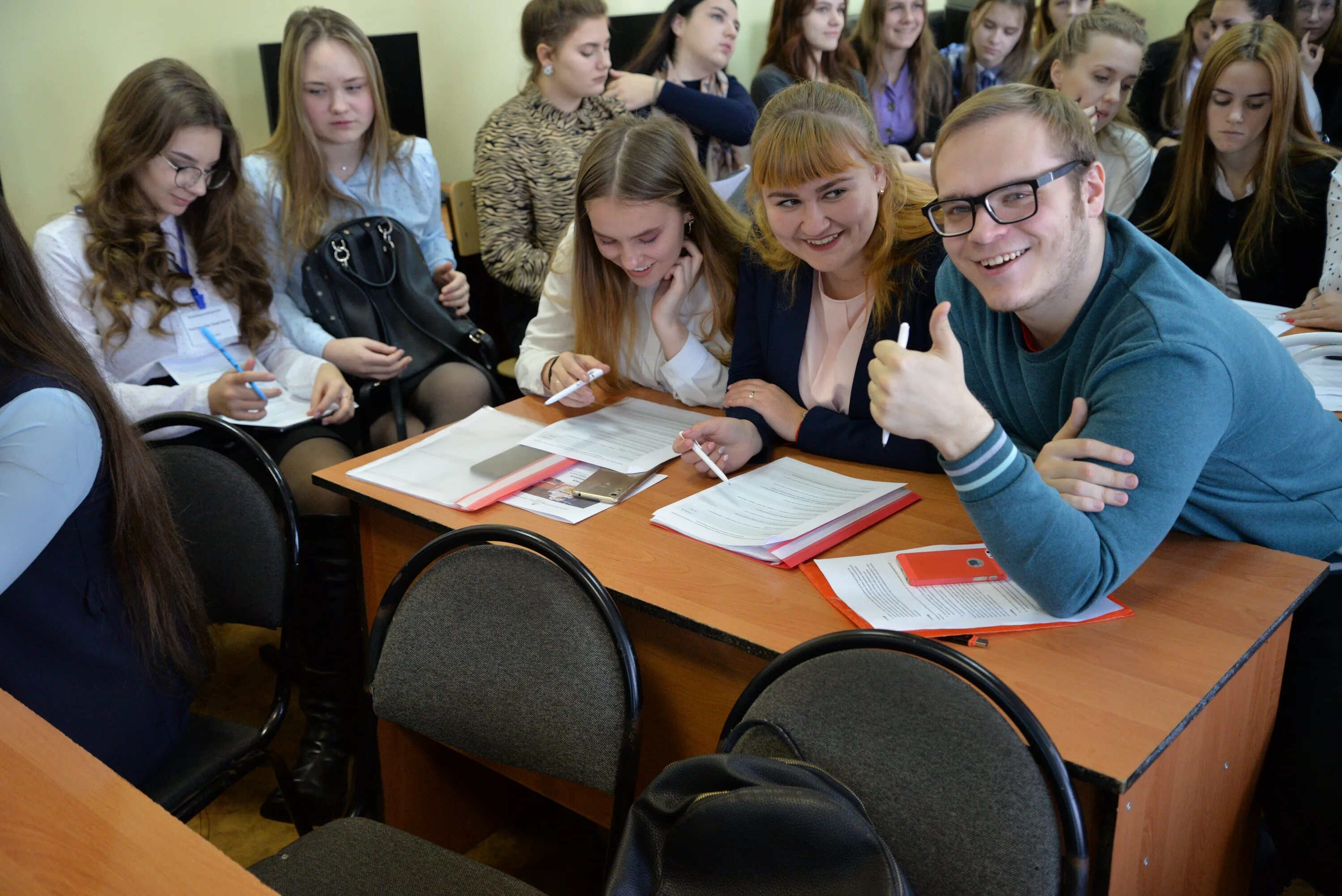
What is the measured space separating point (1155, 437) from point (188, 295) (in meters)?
2.06

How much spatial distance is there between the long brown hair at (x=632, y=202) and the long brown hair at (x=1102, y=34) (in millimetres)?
1572

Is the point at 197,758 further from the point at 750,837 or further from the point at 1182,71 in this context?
the point at 1182,71

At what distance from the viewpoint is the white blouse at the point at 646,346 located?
209cm

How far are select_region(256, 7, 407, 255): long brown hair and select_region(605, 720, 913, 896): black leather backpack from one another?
211 cm

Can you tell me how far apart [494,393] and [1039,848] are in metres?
1.99

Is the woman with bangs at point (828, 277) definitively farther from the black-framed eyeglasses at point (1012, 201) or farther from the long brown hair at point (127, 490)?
the long brown hair at point (127, 490)

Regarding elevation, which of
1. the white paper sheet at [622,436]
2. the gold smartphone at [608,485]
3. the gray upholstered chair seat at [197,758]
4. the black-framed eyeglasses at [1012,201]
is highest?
the black-framed eyeglasses at [1012,201]

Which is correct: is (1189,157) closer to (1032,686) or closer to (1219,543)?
(1219,543)

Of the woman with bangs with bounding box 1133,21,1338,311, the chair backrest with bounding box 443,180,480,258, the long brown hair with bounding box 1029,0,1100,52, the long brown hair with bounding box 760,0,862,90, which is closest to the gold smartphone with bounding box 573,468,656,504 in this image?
the woman with bangs with bounding box 1133,21,1338,311

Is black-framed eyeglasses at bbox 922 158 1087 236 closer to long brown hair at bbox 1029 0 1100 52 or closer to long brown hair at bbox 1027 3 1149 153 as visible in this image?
long brown hair at bbox 1027 3 1149 153

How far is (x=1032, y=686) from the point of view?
3.71 feet

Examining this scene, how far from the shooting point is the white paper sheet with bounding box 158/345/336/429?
230 centimetres

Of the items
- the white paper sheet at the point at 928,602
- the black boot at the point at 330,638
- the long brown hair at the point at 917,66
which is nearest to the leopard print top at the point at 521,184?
the black boot at the point at 330,638

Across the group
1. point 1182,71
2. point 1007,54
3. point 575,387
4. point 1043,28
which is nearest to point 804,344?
point 575,387
